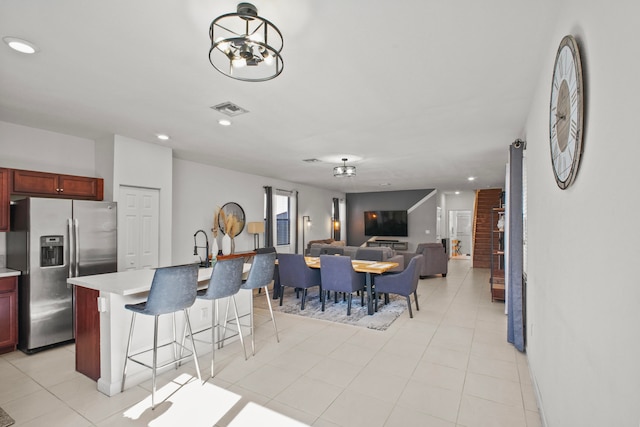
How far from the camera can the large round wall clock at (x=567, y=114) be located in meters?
1.24

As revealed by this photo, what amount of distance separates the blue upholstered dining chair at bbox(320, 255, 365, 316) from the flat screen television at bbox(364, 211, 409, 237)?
21.4 ft

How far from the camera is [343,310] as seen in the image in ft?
16.7

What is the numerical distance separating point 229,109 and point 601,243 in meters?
3.17

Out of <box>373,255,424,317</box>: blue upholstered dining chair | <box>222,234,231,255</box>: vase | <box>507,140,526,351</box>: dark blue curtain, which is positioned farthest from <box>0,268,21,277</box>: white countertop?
<box>507,140,526,351</box>: dark blue curtain

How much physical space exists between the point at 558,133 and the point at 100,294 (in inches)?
139

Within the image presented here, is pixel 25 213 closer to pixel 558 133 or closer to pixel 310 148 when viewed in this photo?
pixel 310 148

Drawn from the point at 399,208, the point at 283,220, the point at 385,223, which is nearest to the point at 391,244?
the point at 385,223

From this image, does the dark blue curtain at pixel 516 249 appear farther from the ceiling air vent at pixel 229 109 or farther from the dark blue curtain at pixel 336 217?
the dark blue curtain at pixel 336 217

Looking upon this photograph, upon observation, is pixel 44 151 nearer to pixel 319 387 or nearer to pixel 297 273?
pixel 297 273

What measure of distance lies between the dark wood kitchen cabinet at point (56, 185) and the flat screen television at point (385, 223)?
874cm


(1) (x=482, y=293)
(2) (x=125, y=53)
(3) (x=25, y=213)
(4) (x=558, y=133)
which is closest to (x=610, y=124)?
(4) (x=558, y=133)

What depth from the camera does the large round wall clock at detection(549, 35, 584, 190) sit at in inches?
48.8

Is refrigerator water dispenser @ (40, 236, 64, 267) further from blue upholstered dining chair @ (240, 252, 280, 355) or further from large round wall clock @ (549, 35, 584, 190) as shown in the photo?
large round wall clock @ (549, 35, 584, 190)

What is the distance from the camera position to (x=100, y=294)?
9.13 ft
